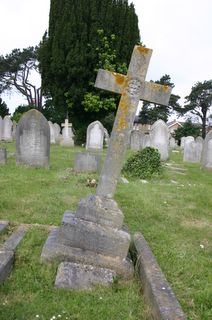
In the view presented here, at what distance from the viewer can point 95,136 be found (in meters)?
20.6

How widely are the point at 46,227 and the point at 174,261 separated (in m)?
1.80

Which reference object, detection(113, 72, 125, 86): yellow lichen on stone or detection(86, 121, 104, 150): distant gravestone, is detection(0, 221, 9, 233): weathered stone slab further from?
detection(86, 121, 104, 150): distant gravestone

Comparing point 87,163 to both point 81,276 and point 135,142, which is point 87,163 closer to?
point 81,276

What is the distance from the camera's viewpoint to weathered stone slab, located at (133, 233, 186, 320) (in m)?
2.91

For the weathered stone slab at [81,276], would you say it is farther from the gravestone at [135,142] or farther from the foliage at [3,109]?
the foliage at [3,109]

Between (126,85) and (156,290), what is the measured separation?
234 centimetres

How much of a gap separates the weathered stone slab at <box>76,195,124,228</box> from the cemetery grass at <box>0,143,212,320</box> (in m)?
0.64

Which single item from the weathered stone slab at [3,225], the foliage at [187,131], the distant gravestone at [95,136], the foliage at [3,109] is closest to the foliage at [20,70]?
the foliage at [3,109]

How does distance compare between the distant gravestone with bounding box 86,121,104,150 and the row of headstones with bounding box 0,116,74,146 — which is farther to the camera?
the row of headstones with bounding box 0,116,74,146

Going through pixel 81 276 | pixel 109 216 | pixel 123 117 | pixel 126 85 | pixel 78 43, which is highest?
pixel 78 43

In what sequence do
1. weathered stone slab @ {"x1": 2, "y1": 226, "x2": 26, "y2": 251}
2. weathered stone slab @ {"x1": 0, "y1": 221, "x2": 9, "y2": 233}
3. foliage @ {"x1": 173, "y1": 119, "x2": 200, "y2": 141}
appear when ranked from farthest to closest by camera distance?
1. foliage @ {"x1": 173, "y1": 119, "x2": 200, "y2": 141}
2. weathered stone slab @ {"x1": 0, "y1": 221, "x2": 9, "y2": 233}
3. weathered stone slab @ {"x1": 2, "y1": 226, "x2": 26, "y2": 251}

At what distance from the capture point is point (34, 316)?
3.06 meters

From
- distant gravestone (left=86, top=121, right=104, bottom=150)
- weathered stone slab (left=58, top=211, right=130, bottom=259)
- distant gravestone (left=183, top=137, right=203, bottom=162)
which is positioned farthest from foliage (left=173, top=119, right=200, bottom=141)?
weathered stone slab (left=58, top=211, right=130, bottom=259)

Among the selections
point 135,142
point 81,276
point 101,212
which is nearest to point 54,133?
point 135,142
